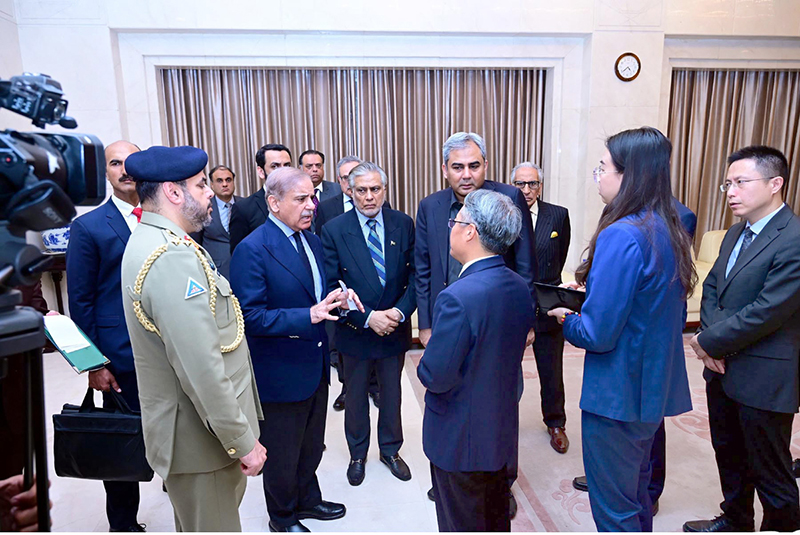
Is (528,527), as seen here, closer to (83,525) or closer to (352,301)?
(352,301)

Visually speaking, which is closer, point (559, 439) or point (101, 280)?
point (101, 280)

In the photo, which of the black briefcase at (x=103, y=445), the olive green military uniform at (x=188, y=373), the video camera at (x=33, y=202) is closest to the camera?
the video camera at (x=33, y=202)

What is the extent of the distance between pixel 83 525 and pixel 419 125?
4.61 metres

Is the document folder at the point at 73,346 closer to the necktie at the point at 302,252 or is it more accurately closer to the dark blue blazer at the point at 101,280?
the dark blue blazer at the point at 101,280

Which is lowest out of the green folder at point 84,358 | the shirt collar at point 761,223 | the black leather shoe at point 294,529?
the black leather shoe at point 294,529

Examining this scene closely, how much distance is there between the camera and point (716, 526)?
2.29 m

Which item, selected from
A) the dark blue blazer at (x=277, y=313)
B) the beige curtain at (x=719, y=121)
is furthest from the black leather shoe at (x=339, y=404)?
the beige curtain at (x=719, y=121)

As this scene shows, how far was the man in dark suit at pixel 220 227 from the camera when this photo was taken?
4316mm

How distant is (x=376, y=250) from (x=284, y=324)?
862mm

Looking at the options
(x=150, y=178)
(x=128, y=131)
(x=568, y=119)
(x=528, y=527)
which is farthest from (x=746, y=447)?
(x=128, y=131)

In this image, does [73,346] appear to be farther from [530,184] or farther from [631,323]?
[530,184]

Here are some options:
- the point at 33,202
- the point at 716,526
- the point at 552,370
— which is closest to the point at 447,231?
the point at 552,370

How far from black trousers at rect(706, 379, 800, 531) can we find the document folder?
8.45ft

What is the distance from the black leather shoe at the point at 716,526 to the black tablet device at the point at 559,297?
1.22m
